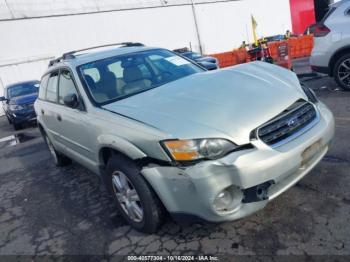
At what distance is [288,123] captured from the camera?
8.75 feet

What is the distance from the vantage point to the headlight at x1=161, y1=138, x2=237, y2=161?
7.88 ft

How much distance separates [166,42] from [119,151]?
74.6 ft

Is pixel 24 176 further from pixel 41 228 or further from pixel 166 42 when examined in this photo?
pixel 166 42

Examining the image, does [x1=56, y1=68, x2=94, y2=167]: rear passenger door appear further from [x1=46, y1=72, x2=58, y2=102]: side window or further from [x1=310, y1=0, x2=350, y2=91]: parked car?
[x1=310, y1=0, x2=350, y2=91]: parked car

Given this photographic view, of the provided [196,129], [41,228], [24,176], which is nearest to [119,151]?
[196,129]

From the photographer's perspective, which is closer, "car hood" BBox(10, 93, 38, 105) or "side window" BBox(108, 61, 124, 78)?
"side window" BBox(108, 61, 124, 78)

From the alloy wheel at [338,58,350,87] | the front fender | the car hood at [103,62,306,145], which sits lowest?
the alloy wheel at [338,58,350,87]

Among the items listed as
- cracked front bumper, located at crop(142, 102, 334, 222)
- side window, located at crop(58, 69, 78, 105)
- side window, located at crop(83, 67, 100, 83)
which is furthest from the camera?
side window, located at crop(58, 69, 78, 105)

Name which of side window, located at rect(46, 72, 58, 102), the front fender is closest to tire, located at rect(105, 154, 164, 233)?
the front fender

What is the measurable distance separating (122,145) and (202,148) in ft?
2.47

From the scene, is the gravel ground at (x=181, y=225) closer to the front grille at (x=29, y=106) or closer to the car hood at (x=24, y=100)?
the front grille at (x=29, y=106)

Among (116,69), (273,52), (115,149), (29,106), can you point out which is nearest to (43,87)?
(116,69)

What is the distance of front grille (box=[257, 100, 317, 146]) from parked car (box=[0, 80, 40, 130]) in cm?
963

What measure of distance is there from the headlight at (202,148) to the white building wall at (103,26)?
18.2 m
